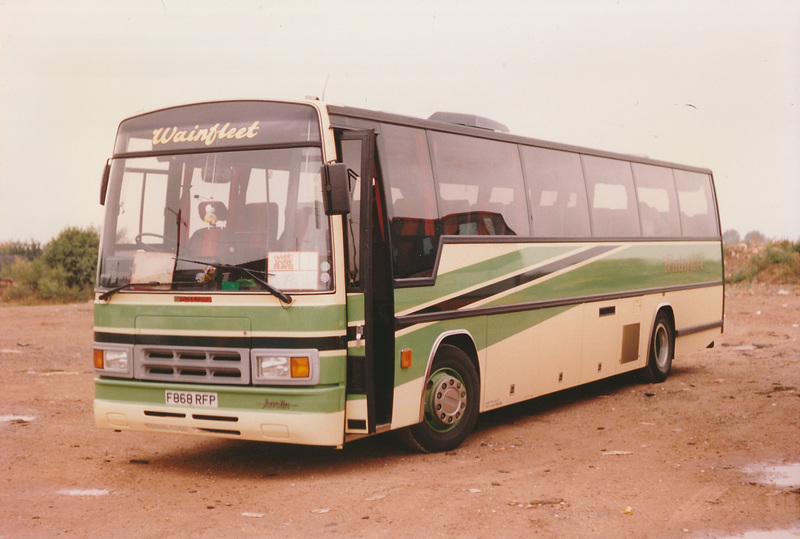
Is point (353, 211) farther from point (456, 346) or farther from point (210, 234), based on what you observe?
point (456, 346)

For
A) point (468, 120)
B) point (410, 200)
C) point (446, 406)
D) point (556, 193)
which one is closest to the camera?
Answer: point (410, 200)

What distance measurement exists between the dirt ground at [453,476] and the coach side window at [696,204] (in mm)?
3389

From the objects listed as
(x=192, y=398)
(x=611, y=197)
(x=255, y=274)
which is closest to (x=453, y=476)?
(x=192, y=398)

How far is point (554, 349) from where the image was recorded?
10.8m

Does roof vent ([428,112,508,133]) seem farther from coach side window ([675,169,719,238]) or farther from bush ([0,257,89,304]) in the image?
bush ([0,257,89,304])

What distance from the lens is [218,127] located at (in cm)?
778

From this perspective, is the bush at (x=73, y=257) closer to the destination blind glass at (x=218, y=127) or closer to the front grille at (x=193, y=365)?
the destination blind glass at (x=218, y=127)

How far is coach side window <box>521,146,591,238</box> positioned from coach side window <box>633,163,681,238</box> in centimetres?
199

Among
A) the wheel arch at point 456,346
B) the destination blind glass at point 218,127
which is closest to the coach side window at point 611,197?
the wheel arch at point 456,346

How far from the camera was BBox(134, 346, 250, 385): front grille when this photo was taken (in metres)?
7.37

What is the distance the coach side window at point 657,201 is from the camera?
13.4 m

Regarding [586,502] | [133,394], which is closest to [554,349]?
[586,502]

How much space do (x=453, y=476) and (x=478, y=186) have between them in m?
3.21

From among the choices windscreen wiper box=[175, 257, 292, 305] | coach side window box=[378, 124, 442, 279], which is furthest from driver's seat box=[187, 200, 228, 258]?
coach side window box=[378, 124, 442, 279]
